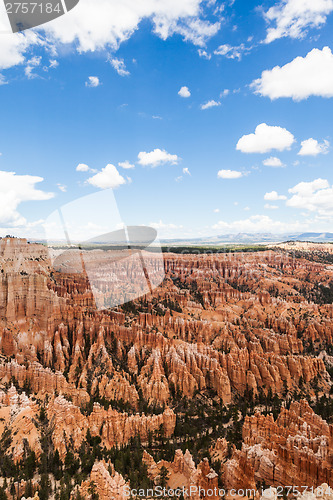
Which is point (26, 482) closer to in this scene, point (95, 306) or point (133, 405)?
point (133, 405)

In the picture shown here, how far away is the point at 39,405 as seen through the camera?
19.4 metres

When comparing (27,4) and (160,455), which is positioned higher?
(27,4)

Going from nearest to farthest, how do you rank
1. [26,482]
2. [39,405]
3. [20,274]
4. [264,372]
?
[26,482], [39,405], [264,372], [20,274]

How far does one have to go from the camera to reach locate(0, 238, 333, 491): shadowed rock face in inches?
613

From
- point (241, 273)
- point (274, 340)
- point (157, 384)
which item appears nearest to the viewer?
point (157, 384)

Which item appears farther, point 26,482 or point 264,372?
point 264,372

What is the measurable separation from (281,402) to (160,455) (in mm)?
13582

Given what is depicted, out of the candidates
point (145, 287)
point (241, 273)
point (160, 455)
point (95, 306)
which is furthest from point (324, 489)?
point (241, 273)

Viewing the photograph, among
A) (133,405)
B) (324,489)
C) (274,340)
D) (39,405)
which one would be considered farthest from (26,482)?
(274,340)

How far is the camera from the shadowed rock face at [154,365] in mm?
15578

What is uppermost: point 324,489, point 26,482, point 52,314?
point 52,314

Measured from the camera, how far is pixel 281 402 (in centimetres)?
2577

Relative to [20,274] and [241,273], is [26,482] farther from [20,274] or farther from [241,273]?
[241,273]

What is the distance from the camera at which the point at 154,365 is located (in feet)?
90.6
